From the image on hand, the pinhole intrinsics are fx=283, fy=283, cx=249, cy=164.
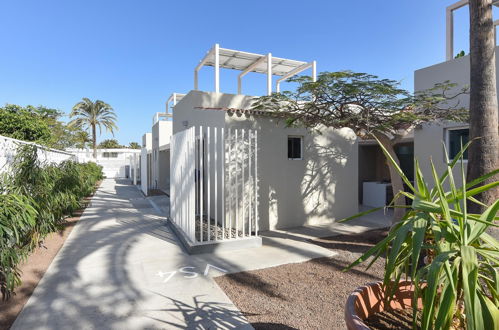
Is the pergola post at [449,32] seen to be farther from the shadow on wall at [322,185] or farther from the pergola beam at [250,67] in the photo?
the pergola beam at [250,67]

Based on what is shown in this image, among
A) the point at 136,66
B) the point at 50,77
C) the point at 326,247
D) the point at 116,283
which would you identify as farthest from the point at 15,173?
the point at 50,77

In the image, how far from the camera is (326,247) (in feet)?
20.5

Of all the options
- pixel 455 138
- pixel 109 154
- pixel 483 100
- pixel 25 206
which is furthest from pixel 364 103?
pixel 109 154

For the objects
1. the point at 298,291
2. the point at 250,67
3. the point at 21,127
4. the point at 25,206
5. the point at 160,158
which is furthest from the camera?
the point at 160,158

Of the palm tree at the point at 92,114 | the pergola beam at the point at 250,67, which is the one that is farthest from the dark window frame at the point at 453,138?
the palm tree at the point at 92,114

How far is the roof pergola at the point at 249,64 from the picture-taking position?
1142 cm

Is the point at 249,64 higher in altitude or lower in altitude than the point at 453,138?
higher

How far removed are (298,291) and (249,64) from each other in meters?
11.1

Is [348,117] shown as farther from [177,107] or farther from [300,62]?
[177,107]

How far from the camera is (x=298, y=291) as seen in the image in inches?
161

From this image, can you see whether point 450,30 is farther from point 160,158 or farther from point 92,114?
point 92,114

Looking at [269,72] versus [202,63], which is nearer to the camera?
[269,72]

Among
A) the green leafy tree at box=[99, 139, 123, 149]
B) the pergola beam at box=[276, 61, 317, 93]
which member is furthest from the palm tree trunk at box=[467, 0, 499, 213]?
the green leafy tree at box=[99, 139, 123, 149]

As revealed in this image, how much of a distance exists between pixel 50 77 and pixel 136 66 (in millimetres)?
5221
